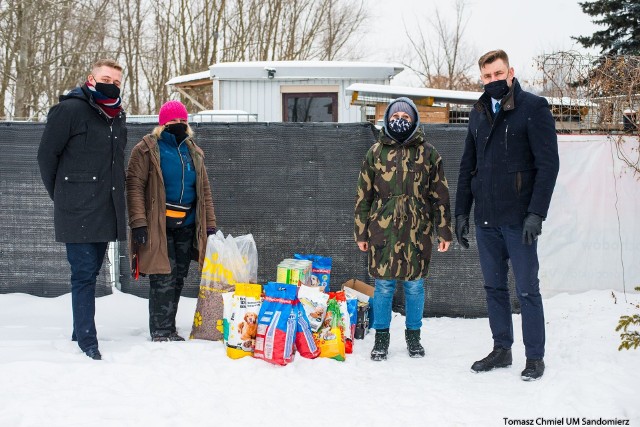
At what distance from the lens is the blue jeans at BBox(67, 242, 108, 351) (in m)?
4.25

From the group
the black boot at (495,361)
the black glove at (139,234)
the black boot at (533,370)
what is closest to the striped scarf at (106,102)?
the black glove at (139,234)

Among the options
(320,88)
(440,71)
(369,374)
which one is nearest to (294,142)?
(369,374)

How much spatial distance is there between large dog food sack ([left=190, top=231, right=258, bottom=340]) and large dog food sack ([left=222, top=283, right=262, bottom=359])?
280 mm

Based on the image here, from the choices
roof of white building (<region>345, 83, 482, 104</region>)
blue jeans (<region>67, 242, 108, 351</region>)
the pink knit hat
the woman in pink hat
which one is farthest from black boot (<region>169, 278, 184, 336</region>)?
roof of white building (<region>345, 83, 482, 104</region>)

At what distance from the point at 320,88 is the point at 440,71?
80.1ft

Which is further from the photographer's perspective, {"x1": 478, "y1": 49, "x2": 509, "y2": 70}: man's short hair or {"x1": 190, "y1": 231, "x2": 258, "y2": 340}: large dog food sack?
{"x1": 190, "y1": 231, "x2": 258, "y2": 340}: large dog food sack

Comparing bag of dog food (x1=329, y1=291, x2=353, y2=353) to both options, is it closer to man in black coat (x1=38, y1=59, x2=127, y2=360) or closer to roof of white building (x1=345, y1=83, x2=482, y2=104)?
man in black coat (x1=38, y1=59, x2=127, y2=360)

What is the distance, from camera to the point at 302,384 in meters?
3.91

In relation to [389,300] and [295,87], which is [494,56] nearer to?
[389,300]

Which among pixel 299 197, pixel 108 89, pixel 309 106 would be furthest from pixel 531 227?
pixel 309 106

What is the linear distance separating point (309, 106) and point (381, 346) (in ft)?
28.6

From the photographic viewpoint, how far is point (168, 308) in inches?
188

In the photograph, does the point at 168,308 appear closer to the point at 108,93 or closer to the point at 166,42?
the point at 108,93

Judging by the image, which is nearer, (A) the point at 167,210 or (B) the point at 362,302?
(A) the point at 167,210
